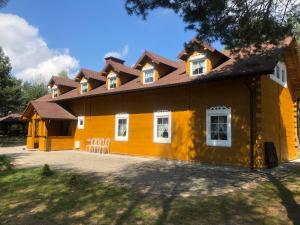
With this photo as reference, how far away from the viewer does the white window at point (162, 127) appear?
16.4 m

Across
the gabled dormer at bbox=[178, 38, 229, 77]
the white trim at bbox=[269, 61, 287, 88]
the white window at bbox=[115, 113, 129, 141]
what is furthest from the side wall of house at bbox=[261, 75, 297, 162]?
the white window at bbox=[115, 113, 129, 141]

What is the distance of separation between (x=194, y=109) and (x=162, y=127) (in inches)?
97.0

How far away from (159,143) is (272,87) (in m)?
6.74

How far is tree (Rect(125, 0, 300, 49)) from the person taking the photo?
9.52 m

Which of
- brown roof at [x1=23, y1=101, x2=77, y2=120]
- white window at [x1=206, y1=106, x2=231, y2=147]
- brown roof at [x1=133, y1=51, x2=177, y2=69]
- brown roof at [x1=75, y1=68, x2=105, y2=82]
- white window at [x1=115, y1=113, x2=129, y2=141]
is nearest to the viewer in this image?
white window at [x1=206, y1=106, x2=231, y2=147]

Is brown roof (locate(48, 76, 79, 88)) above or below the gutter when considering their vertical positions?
above

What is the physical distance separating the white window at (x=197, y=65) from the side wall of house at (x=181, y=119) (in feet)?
3.20

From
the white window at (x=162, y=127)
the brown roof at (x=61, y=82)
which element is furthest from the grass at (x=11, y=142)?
the white window at (x=162, y=127)

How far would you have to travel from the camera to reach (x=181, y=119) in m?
15.8

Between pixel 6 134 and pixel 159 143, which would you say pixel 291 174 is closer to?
pixel 159 143

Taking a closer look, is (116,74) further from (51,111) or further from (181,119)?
(181,119)

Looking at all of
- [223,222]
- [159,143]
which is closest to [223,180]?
[223,222]

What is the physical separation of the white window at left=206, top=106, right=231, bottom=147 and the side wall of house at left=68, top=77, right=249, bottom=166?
23cm

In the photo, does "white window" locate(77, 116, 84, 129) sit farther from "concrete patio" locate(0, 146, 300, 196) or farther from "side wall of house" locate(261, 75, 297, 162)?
"side wall of house" locate(261, 75, 297, 162)
